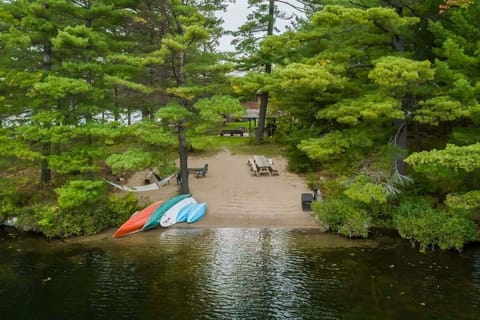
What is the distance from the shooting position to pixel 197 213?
16.8 m

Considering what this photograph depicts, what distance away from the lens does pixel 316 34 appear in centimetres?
1573

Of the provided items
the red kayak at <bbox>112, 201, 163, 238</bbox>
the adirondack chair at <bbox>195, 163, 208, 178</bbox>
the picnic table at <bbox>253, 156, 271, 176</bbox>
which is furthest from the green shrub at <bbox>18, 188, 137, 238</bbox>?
the picnic table at <bbox>253, 156, 271, 176</bbox>

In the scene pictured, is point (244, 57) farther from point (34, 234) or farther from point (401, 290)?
point (401, 290)

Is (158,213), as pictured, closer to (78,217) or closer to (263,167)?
(78,217)

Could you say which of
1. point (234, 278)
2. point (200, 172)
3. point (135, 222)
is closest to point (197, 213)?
point (135, 222)

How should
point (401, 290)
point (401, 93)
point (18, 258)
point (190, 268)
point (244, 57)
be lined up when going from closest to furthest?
point (401, 290) < point (190, 268) < point (18, 258) < point (401, 93) < point (244, 57)

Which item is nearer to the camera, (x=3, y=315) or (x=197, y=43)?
(x=3, y=315)

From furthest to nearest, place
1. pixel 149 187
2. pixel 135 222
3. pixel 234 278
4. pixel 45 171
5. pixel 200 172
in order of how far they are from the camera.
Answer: pixel 200 172, pixel 45 171, pixel 149 187, pixel 135 222, pixel 234 278

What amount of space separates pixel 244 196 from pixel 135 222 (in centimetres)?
523

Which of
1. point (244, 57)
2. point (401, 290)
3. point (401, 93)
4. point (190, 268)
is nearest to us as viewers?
point (401, 290)

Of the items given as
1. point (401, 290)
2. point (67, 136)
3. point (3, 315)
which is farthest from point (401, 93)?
point (3, 315)

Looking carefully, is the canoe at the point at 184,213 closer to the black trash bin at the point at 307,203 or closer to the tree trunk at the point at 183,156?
the tree trunk at the point at 183,156

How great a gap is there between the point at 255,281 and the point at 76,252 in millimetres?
6287

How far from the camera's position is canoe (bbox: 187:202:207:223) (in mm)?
16516
